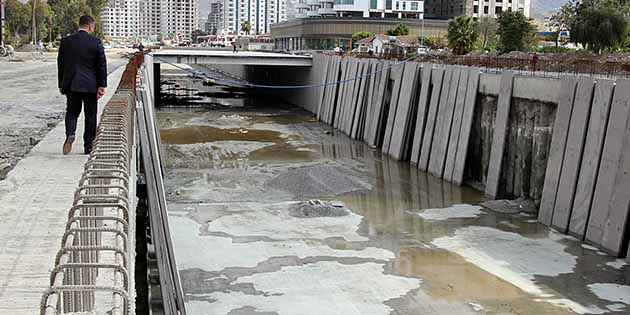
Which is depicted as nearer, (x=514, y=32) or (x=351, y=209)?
(x=351, y=209)

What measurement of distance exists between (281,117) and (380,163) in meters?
19.2

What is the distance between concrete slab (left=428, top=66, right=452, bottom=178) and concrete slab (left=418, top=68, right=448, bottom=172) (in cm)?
22

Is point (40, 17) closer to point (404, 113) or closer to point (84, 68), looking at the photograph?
point (404, 113)

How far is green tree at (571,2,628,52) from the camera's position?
2239 inches

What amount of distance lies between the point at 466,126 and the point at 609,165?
28.8ft

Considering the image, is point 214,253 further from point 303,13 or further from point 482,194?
point 303,13

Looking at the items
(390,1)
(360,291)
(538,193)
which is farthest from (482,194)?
(390,1)

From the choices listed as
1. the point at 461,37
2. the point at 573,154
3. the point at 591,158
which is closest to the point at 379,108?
the point at 573,154

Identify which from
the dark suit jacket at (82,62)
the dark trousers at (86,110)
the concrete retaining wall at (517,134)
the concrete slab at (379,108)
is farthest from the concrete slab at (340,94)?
the dark suit jacket at (82,62)

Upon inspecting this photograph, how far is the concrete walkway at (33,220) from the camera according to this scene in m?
5.52

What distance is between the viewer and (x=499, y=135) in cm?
2361

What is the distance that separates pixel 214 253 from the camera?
16328 millimetres

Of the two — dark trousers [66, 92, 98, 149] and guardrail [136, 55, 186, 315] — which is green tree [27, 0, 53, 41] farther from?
dark trousers [66, 92, 98, 149]

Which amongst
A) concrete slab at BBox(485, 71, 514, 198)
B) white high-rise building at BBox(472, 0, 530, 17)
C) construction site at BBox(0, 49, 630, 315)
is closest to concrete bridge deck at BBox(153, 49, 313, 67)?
construction site at BBox(0, 49, 630, 315)
